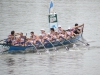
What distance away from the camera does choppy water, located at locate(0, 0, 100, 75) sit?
32787 mm

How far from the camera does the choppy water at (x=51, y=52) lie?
32.8 meters

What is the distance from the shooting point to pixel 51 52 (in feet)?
126

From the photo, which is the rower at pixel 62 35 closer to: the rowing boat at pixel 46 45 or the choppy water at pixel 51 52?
the rowing boat at pixel 46 45

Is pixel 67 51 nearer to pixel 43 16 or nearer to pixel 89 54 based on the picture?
pixel 89 54

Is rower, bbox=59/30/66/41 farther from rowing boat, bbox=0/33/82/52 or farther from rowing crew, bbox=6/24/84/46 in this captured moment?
rowing boat, bbox=0/33/82/52

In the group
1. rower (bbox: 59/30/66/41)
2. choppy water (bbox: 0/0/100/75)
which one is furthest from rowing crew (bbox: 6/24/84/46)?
choppy water (bbox: 0/0/100/75)

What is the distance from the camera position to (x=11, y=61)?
34.9 m

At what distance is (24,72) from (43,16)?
36374mm

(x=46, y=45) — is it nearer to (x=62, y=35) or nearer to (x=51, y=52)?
(x=51, y=52)

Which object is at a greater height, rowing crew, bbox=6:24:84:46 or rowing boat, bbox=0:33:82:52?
rowing crew, bbox=6:24:84:46

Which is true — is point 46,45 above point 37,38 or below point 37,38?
below

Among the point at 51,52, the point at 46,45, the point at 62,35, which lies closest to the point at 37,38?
Result: the point at 46,45

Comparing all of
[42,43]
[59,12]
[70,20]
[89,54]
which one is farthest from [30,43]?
[59,12]

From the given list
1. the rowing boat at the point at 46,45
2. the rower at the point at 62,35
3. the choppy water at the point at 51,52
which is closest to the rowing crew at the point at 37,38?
the rower at the point at 62,35
